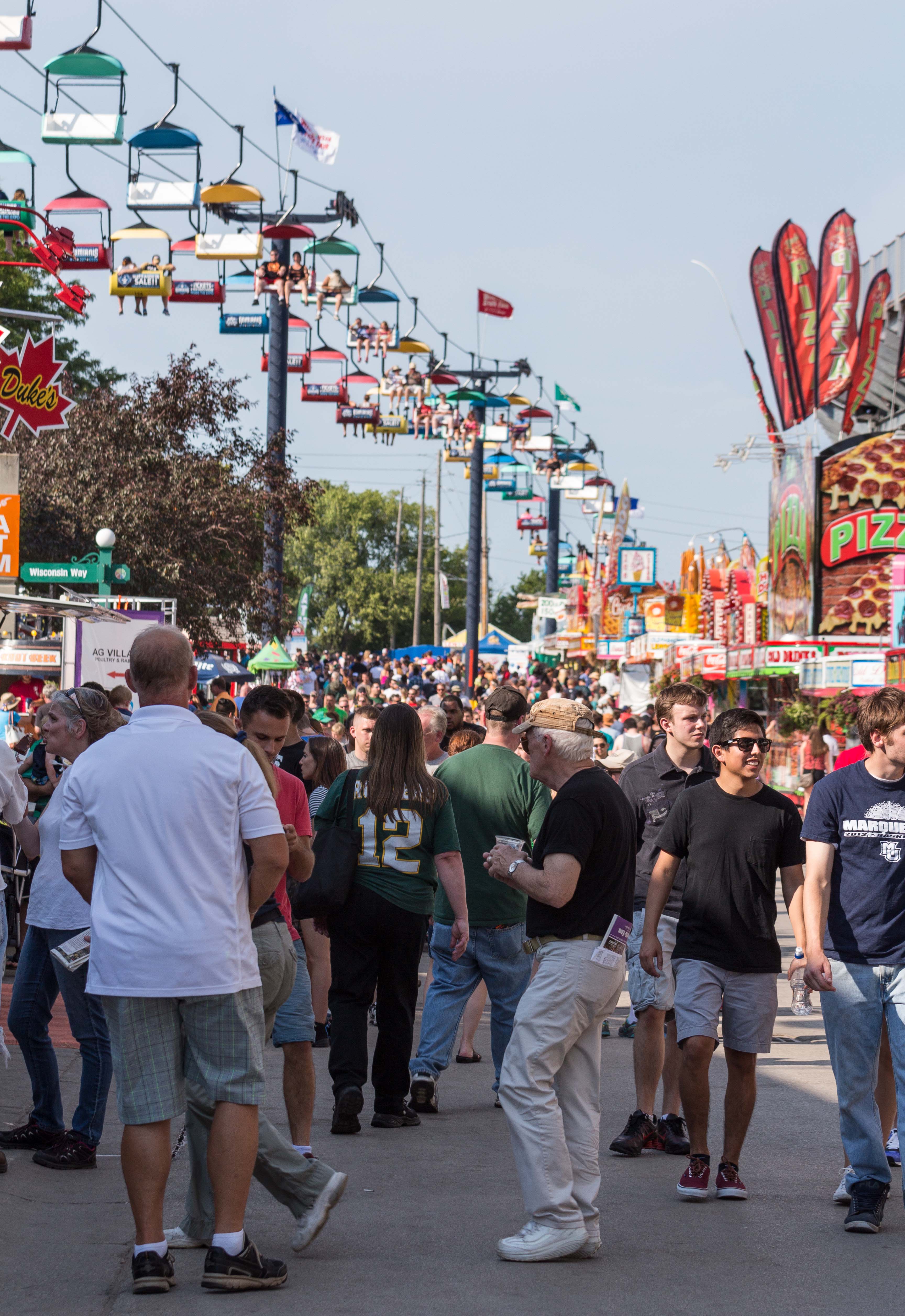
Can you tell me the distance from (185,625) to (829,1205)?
20.6 meters

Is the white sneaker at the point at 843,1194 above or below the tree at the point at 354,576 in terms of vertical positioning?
below

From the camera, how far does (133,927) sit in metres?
4.12

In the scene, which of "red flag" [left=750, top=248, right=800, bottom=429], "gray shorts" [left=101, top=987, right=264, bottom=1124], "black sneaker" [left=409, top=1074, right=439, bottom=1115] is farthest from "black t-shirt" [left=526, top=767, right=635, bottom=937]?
"red flag" [left=750, top=248, right=800, bottom=429]

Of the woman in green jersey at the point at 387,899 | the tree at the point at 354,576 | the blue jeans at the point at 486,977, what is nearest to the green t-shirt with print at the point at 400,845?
the woman in green jersey at the point at 387,899

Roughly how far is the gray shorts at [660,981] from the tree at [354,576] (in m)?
94.8

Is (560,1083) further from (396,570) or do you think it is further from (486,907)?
(396,570)

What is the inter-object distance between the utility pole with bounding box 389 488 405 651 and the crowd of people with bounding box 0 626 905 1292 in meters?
95.7

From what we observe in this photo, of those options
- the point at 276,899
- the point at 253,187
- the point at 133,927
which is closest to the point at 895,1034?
the point at 276,899

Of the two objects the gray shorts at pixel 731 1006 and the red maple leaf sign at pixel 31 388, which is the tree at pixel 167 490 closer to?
the red maple leaf sign at pixel 31 388

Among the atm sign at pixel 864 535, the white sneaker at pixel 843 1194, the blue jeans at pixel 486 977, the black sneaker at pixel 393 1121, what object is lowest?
the black sneaker at pixel 393 1121

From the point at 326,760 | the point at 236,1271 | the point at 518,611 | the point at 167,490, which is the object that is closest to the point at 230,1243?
the point at 236,1271

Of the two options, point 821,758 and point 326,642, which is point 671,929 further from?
point 326,642

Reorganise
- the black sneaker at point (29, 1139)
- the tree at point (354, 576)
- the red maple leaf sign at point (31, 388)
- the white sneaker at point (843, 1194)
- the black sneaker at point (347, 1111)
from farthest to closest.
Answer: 1. the tree at point (354, 576)
2. the red maple leaf sign at point (31, 388)
3. the black sneaker at point (347, 1111)
4. the black sneaker at point (29, 1139)
5. the white sneaker at point (843, 1194)

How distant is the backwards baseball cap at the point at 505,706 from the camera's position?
7.32m
